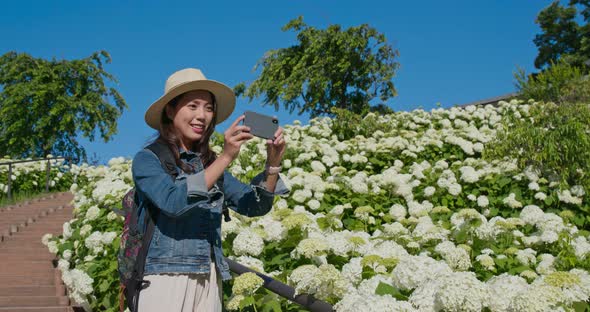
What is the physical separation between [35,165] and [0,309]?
11.9 m

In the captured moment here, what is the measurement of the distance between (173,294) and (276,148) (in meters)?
0.79

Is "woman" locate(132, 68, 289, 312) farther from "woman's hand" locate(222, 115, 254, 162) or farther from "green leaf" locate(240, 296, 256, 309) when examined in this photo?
"green leaf" locate(240, 296, 256, 309)

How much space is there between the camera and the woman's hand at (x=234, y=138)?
2.41 metres

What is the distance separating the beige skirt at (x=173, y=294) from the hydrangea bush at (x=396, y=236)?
0.56 m

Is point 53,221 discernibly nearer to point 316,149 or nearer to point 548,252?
point 316,149

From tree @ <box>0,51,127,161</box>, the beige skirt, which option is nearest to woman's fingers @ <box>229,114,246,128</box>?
the beige skirt

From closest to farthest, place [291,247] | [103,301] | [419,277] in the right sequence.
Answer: [419,277], [291,247], [103,301]

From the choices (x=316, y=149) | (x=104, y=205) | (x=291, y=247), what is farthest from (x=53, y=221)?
(x=291, y=247)

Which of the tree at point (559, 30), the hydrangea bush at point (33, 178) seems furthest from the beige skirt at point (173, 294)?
the tree at point (559, 30)

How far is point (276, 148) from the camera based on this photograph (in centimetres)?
276

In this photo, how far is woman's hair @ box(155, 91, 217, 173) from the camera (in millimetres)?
2600

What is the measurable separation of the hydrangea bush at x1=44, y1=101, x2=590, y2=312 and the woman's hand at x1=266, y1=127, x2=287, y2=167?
0.60 metres

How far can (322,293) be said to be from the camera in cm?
299

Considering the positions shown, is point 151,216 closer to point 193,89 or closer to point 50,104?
point 193,89
